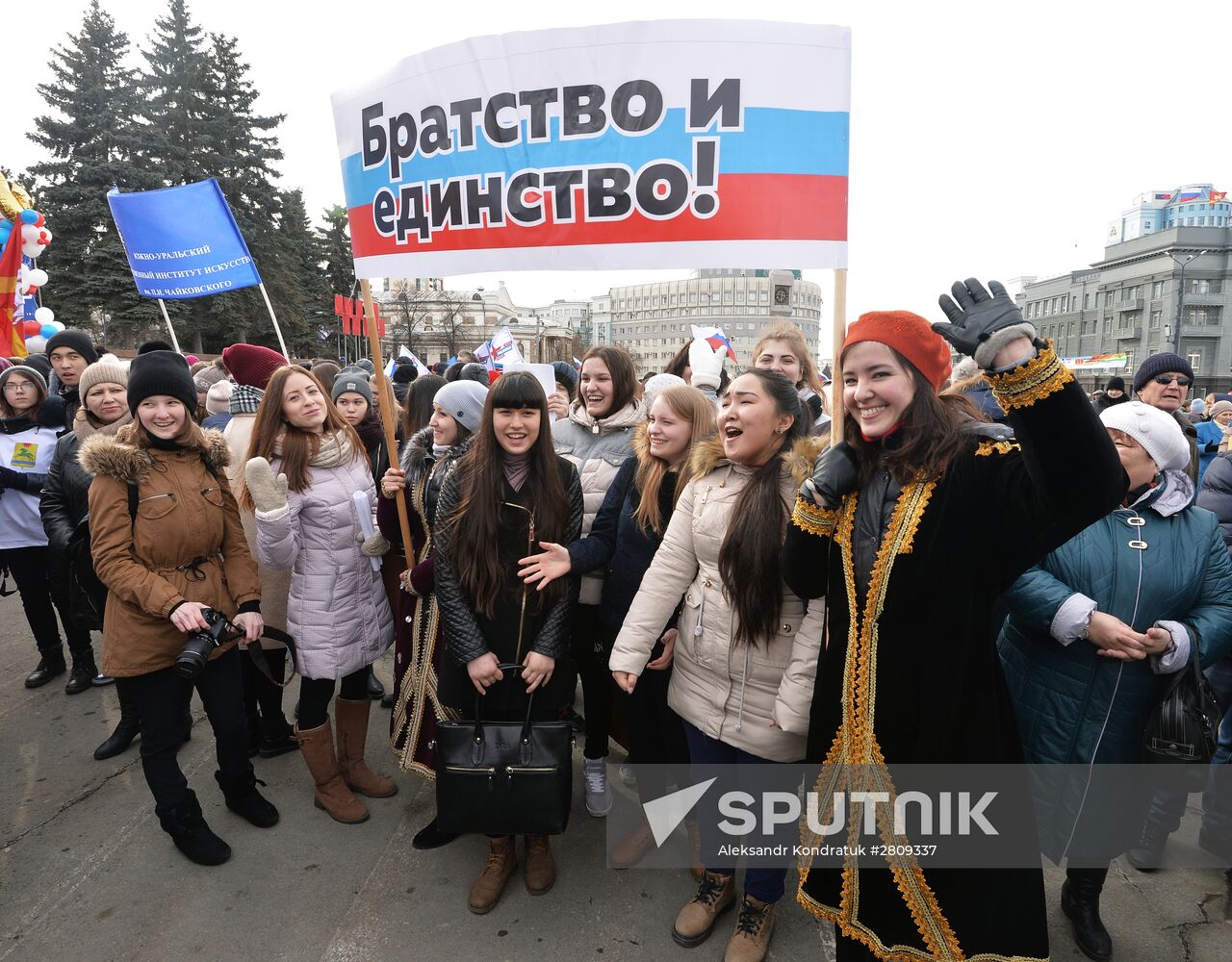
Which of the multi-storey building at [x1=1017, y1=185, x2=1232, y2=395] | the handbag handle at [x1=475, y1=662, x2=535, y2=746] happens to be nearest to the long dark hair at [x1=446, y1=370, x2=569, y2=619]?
the handbag handle at [x1=475, y1=662, x2=535, y2=746]

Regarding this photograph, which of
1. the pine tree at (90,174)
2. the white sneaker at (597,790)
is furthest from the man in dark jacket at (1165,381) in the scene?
the pine tree at (90,174)

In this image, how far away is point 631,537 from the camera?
121 inches

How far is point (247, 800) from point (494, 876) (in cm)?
144

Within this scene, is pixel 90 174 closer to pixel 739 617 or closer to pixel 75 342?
pixel 75 342

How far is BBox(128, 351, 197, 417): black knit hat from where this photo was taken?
296 centimetres

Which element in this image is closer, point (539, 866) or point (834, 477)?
point (834, 477)

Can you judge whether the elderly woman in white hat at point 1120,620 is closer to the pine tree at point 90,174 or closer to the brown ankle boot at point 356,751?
the brown ankle boot at point 356,751

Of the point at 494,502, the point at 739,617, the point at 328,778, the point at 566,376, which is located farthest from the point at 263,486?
the point at 566,376

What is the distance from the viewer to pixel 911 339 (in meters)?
1.91

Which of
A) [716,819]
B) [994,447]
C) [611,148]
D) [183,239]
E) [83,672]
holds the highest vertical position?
[183,239]

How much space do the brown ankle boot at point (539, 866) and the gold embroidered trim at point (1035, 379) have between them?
8.15ft

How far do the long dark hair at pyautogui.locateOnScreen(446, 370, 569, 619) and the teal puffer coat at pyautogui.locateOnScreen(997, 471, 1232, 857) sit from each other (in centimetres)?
175

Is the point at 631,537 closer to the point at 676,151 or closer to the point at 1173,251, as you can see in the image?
the point at 676,151

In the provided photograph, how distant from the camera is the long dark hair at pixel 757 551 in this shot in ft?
7.74
